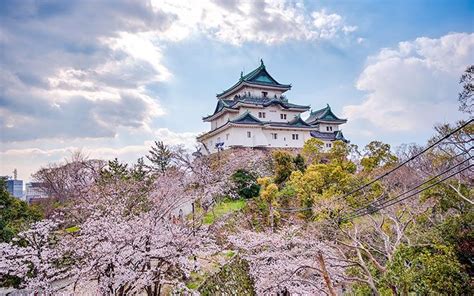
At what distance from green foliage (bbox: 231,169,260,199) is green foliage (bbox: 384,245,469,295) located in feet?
42.3

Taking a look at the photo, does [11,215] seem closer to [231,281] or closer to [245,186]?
[231,281]

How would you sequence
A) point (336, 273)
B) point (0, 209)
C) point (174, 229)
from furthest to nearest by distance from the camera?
point (0, 209)
point (336, 273)
point (174, 229)

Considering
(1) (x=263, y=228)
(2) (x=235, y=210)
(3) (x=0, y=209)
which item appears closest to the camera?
(3) (x=0, y=209)

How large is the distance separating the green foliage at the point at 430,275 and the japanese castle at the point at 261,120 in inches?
756

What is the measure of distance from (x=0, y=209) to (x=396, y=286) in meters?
14.9

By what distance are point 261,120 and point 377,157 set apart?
37.0ft

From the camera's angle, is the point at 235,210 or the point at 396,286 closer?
the point at 396,286

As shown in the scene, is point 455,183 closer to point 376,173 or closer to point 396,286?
point 396,286

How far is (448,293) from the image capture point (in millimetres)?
6238

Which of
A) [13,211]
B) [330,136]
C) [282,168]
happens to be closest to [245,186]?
[282,168]

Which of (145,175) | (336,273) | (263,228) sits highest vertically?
(145,175)

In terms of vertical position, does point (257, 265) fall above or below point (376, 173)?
below

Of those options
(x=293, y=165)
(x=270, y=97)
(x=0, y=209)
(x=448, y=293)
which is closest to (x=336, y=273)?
(x=448, y=293)

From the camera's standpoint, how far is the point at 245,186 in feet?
65.4
